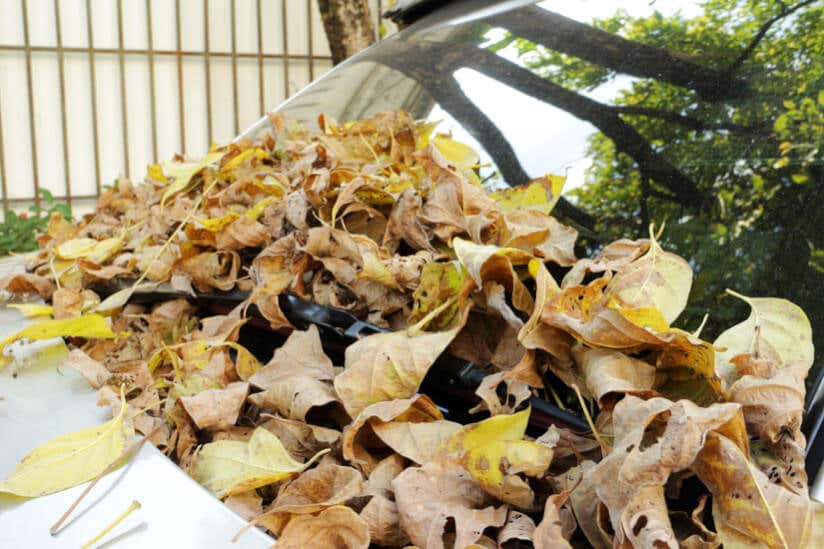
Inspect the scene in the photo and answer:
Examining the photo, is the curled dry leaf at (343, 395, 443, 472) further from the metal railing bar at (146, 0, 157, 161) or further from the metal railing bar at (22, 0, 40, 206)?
the metal railing bar at (146, 0, 157, 161)

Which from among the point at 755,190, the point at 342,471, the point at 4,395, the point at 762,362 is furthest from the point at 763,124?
the point at 4,395

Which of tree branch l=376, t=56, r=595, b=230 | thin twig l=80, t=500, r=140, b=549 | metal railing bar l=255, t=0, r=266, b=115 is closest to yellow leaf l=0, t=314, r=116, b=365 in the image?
thin twig l=80, t=500, r=140, b=549

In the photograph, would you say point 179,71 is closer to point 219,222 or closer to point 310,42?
point 310,42

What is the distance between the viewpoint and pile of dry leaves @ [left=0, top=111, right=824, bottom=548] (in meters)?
0.30

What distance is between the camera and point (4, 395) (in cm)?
47

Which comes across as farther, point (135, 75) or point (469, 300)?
point (135, 75)

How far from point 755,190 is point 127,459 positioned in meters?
0.40

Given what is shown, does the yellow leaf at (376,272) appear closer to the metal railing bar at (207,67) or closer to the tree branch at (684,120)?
the tree branch at (684,120)

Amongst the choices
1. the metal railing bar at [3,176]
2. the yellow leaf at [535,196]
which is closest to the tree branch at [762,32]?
the yellow leaf at [535,196]

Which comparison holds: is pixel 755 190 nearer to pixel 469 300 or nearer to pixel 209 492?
pixel 469 300

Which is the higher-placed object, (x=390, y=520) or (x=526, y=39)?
(x=526, y=39)

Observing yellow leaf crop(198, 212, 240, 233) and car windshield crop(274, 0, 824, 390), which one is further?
yellow leaf crop(198, 212, 240, 233)

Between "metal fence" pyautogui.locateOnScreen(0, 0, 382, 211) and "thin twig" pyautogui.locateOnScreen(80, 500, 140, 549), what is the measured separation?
12.0 ft

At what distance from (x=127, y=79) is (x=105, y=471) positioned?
381cm
